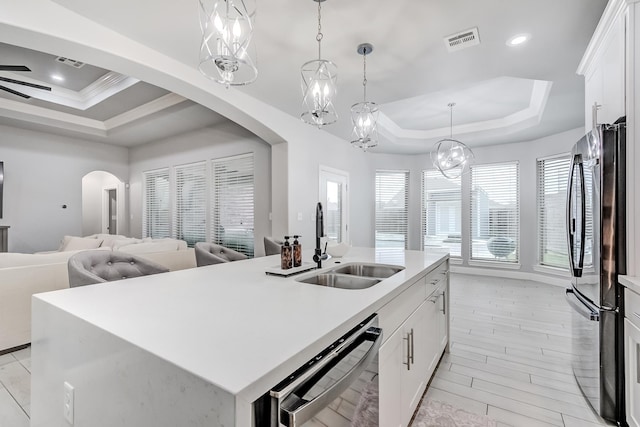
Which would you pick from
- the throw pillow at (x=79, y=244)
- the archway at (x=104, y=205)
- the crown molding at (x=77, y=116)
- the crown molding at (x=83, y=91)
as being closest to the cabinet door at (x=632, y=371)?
the crown molding at (x=77, y=116)

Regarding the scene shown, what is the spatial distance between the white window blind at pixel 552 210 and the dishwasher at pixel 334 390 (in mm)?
5717

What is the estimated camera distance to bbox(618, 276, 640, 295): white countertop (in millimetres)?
1586

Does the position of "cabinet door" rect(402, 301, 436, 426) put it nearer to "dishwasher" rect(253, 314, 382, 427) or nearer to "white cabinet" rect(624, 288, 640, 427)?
"dishwasher" rect(253, 314, 382, 427)

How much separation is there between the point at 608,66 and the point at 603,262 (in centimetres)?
133

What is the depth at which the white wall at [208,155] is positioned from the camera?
203 inches

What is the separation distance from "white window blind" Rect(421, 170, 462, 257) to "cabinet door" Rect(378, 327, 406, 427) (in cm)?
578

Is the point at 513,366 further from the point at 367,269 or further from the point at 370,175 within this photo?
the point at 370,175

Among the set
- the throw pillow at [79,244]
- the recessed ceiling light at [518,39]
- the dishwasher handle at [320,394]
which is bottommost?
the throw pillow at [79,244]

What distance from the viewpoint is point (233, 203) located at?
5.64m

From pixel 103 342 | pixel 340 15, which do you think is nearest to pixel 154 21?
pixel 340 15

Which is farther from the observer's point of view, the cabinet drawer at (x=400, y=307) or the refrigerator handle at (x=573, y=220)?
the refrigerator handle at (x=573, y=220)

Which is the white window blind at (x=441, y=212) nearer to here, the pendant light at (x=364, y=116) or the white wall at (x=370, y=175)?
the white wall at (x=370, y=175)

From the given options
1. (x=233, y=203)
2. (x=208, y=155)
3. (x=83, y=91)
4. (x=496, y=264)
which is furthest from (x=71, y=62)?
(x=496, y=264)

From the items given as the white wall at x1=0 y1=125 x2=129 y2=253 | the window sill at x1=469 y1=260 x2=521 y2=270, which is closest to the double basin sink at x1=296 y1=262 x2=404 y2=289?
the window sill at x1=469 y1=260 x2=521 y2=270
